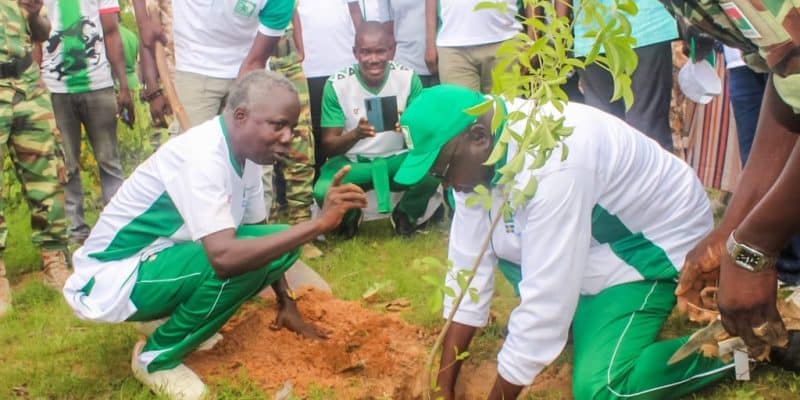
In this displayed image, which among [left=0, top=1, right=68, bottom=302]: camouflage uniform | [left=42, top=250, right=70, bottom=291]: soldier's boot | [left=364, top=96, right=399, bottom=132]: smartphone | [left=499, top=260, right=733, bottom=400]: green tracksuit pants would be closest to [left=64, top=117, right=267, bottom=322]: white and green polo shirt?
[left=0, top=1, right=68, bottom=302]: camouflage uniform

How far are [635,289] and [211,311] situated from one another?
1629 mm

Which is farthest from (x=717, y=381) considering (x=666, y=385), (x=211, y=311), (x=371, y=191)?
(x=371, y=191)

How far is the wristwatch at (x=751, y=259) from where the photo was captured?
2.02m

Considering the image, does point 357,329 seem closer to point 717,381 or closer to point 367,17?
point 717,381

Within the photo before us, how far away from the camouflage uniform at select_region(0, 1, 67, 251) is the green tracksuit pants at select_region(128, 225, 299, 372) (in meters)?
1.44

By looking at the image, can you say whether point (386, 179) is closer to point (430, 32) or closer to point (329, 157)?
point (329, 157)

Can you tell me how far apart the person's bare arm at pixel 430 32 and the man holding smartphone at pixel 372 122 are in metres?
0.35

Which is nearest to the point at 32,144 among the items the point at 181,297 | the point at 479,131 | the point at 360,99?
the point at 181,297

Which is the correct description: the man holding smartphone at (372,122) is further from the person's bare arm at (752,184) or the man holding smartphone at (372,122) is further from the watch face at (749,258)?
the watch face at (749,258)

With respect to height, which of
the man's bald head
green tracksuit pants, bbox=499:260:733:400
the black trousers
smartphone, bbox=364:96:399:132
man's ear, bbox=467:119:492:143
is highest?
man's ear, bbox=467:119:492:143

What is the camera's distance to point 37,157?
15.4 feet

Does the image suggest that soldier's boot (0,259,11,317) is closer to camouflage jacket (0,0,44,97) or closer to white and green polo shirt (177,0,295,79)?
camouflage jacket (0,0,44,97)

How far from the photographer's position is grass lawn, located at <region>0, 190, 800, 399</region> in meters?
3.57

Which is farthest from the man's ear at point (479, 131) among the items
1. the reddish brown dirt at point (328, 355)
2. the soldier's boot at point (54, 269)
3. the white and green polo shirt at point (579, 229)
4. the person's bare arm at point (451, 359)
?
the soldier's boot at point (54, 269)
